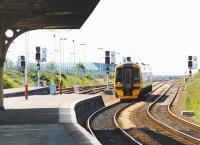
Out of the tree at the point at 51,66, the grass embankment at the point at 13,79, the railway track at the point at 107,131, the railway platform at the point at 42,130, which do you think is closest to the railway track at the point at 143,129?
the railway track at the point at 107,131

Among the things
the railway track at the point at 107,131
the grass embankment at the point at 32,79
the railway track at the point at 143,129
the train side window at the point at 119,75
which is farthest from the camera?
the grass embankment at the point at 32,79

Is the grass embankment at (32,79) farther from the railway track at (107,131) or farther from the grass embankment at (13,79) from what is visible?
the railway track at (107,131)

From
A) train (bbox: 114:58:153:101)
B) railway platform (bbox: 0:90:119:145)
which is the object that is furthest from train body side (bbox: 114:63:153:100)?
railway platform (bbox: 0:90:119:145)

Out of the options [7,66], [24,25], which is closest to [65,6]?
[24,25]

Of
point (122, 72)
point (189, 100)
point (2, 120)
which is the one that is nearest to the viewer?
point (2, 120)

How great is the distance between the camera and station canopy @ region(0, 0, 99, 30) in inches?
792

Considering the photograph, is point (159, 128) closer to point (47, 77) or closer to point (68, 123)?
point (68, 123)

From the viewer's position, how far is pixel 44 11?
857 inches

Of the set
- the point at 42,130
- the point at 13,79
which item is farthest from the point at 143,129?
the point at 13,79

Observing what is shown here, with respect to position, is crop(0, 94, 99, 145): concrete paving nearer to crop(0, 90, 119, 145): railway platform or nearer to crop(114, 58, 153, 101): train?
crop(0, 90, 119, 145): railway platform

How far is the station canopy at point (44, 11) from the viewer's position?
2011 centimetres

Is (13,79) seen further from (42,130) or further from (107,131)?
(42,130)

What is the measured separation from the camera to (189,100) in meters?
34.1

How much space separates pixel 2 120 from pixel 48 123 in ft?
7.05
